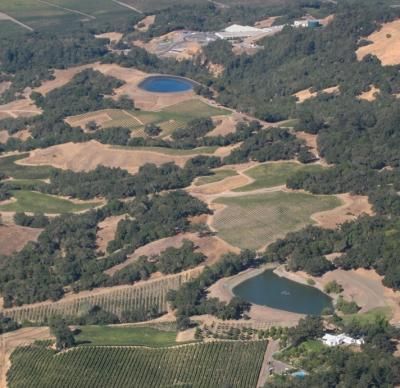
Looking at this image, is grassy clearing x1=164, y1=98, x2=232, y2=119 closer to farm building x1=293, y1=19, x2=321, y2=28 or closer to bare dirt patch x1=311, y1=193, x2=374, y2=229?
farm building x1=293, y1=19, x2=321, y2=28

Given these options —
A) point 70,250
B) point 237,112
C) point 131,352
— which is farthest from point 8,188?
point 131,352

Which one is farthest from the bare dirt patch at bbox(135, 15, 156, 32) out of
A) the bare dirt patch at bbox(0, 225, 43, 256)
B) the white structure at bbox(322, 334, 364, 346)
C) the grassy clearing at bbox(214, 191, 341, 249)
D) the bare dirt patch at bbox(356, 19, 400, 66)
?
the white structure at bbox(322, 334, 364, 346)

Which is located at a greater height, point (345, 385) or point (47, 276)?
point (345, 385)

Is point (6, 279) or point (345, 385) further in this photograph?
point (6, 279)

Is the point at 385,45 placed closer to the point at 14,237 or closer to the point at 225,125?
the point at 225,125

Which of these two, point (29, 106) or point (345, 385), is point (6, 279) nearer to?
point (345, 385)
